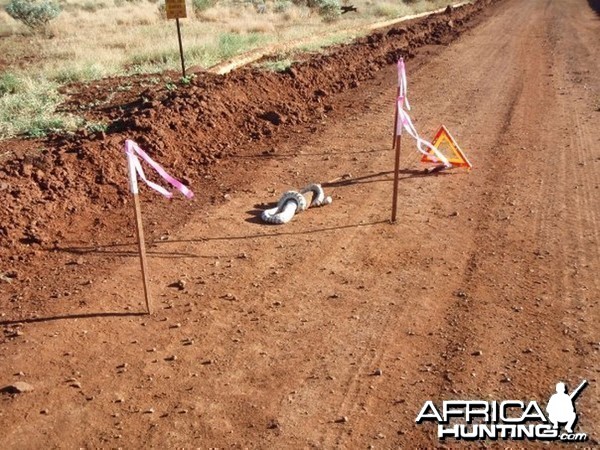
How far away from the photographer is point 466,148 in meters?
9.36

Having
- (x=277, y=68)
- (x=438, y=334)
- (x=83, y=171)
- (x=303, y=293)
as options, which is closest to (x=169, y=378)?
(x=303, y=293)

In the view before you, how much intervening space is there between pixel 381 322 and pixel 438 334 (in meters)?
0.49

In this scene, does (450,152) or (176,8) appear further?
(176,8)

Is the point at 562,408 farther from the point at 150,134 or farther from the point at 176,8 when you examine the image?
the point at 176,8

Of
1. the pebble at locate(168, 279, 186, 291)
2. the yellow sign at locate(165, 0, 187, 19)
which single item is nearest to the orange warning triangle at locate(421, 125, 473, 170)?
the pebble at locate(168, 279, 186, 291)

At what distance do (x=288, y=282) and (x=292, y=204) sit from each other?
158 centimetres

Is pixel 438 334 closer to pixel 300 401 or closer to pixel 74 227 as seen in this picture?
pixel 300 401

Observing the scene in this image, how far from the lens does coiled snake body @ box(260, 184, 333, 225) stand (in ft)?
22.5

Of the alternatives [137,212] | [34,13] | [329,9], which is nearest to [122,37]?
[34,13]

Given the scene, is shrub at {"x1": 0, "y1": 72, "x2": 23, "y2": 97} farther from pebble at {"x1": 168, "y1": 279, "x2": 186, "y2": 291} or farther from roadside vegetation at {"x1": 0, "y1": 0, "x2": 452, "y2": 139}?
pebble at {"x1": 168, "y1": 279, "x2": 186, "y2": 291}

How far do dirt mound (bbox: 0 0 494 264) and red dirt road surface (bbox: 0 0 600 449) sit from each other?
0.12 feet

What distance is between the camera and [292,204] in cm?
699

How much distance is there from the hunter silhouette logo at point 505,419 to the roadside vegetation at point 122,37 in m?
7.76

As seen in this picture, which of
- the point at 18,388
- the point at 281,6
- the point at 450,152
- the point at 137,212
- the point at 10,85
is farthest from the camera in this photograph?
the point at 281,6
